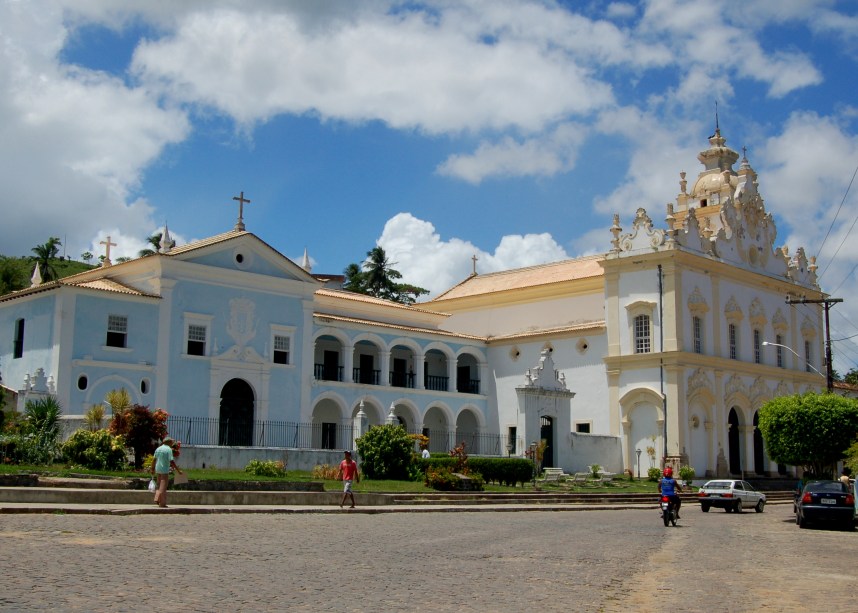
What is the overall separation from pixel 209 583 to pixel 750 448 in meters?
41.6

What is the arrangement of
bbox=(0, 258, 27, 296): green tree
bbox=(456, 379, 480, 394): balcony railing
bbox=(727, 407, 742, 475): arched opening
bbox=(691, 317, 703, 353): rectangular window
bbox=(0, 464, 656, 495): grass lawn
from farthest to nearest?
bbox=(0, 258, 27, 296): green tree → bbox=(456, 379, 480, 394): balcony railing → bbox=(727, 407, 742, 475): arched opening → bbox=(691, 317, 703, 353): rectangular window → bbox=(0, 464, 656, 495): grass lawn

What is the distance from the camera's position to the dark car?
77.3 ft

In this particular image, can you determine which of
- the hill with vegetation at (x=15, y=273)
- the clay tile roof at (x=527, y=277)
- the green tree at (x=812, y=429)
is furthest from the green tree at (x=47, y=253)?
the green tree at (x=812, y=429)

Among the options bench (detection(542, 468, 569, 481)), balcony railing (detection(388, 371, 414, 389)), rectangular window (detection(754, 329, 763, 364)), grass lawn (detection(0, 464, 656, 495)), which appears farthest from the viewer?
rectangular window (detection(754, 329, 763, 364))

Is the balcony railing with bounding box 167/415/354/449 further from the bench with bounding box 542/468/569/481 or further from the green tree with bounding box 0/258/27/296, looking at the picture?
the green tree with bounding box 0/258/27/296

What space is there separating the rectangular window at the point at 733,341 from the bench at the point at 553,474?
48.0 ft

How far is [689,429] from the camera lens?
43500 millimetres

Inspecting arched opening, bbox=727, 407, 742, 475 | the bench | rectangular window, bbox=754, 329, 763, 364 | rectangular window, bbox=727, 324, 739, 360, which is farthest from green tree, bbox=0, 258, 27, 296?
rectangular window, bbox=754, 329, 763, 364

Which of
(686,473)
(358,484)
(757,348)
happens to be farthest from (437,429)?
(358,484)

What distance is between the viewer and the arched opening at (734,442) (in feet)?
153

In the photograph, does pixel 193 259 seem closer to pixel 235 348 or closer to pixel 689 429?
pixel 235 348

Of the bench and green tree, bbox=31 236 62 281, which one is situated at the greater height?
green tree, bbox=31 236 62 281

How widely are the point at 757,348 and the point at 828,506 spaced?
87.6 feet

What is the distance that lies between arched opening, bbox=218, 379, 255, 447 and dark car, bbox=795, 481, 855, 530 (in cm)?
2040
